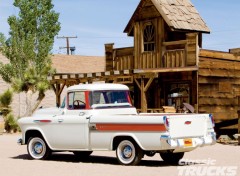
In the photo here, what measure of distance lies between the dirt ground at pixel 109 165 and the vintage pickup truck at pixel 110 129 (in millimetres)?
373

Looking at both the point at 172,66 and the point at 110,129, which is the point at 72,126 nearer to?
the point at 110,129

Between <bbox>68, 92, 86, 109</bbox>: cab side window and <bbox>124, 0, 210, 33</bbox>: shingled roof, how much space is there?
11.7 m

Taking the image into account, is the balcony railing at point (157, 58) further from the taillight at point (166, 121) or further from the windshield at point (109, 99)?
the taillight at point (166, 121)

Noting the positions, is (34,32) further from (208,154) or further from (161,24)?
(208,154)

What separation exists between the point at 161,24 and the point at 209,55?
2839mm

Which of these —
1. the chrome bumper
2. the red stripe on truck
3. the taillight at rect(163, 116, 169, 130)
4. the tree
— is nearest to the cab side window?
the red stripe on truck

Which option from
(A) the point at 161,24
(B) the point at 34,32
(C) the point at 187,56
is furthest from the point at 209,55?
(B) the point at 34,32

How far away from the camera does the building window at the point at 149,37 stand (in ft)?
93.1

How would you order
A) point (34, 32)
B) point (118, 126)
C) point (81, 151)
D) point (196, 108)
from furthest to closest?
point (34, 32) → point (196, 108) → point (81, 151) → point (118, 126)

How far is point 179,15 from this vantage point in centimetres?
2825

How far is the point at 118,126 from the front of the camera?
14664 millimetres

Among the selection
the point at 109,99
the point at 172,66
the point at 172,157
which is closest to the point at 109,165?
the point at 172,157

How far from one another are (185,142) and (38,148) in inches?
173

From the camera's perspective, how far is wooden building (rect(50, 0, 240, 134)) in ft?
85.9
